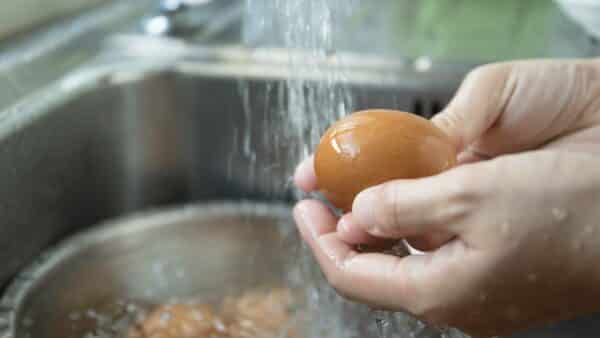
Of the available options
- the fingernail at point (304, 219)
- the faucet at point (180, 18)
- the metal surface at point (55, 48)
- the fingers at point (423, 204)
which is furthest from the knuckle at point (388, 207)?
the faucet at point (180, 18)

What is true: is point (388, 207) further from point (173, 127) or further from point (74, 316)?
point (173, 127)

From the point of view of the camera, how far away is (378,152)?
563 millimetres

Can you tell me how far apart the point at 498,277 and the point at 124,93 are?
2.34 ft

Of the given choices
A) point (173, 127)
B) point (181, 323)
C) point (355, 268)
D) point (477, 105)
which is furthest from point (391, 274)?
point (173, 127)

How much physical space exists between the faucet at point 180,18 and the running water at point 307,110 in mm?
143

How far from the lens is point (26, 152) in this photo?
803mm

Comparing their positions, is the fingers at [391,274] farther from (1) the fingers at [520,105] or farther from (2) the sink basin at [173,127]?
(2) the sink basin at [173,127]

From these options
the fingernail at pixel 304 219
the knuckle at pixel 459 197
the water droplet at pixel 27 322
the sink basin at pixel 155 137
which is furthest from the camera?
the sink basin at pixel 155 137

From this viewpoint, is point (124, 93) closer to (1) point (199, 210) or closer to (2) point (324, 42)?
(1) point (199, 210)

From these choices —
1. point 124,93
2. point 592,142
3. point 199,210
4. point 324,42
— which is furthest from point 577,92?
point 124,93

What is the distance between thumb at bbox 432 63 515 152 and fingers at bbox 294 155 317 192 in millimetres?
156

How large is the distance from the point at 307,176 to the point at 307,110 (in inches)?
8.7

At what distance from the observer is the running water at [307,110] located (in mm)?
819

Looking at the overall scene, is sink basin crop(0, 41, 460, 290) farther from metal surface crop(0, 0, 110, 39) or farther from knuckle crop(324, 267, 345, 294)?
knuckle crop(324, 267, 345, 294)
